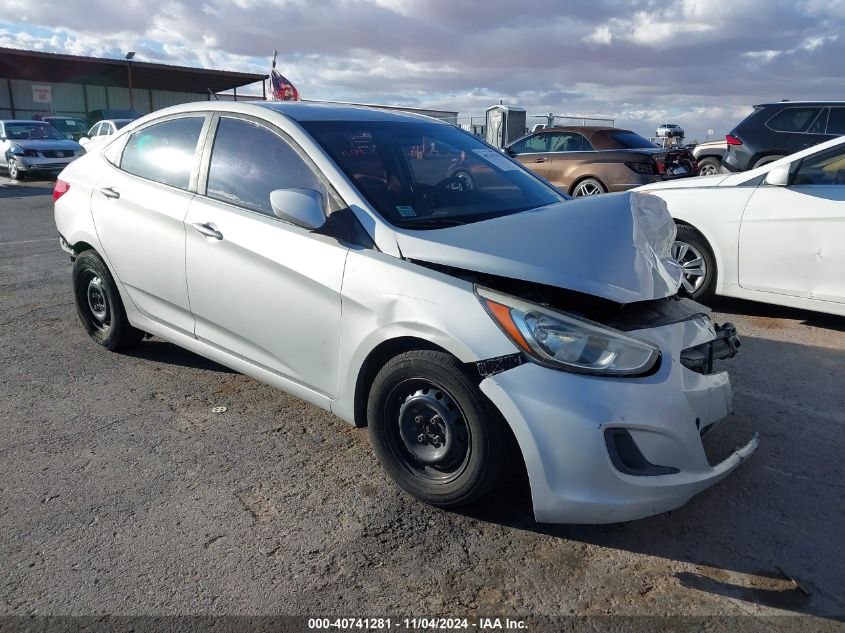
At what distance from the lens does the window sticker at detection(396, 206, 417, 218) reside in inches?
129

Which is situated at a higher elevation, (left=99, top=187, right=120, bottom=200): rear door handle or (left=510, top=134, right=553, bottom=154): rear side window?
(left=510, top=134, right=553, bottom=154): rear side window

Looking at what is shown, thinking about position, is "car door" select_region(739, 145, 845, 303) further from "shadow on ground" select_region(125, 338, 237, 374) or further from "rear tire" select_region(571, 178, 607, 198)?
"rear tire" select_region(571, 178, 607, 198)

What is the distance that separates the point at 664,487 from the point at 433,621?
3.12 ft

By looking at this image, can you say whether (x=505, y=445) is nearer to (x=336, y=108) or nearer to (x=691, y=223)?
(x=336, y=108)

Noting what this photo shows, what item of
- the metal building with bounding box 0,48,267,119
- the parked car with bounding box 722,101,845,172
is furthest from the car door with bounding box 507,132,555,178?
the metal building with bounding box 0,48,267,119

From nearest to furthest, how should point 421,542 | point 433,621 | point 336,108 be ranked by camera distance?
1. point 433,621
2. point 421,542
3. point 336,108

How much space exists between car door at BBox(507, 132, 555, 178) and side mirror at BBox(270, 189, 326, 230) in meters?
9.29

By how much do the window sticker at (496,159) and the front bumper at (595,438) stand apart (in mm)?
1887

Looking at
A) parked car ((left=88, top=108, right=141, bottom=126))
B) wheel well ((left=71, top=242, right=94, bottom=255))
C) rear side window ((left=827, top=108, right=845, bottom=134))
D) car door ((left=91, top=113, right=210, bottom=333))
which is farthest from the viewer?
parked car ((left=88, top=108, right=141, bottom=126))

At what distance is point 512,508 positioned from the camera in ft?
10.0

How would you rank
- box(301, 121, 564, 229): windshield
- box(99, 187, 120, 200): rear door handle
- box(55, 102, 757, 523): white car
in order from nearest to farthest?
box(55, 102, 757, 523): white car, box(301, 121, 564, 229): windshield, box(99, 187, 120, 200): rear door handle

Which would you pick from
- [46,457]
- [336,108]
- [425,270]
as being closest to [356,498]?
[425,270]

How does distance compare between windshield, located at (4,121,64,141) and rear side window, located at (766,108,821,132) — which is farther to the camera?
windshield, located at (4,121,64,141)

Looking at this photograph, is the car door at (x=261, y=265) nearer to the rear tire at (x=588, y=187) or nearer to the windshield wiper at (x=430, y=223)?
the windshield wiper at (x=430, y=223)
